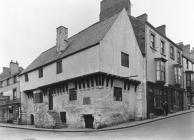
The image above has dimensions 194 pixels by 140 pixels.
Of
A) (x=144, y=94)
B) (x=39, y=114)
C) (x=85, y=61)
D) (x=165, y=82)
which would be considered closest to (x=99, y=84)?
(x=85, y=61)

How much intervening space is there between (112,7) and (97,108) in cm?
1368

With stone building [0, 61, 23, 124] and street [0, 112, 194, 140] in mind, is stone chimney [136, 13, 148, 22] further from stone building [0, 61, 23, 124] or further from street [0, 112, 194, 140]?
stone building [0, 61, 23, 124]

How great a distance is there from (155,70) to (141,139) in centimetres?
1432

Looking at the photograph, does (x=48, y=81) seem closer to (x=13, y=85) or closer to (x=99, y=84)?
(x=99, y=84)

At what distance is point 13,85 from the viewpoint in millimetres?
36500

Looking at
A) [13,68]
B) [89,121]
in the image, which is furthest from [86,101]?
[13,68]

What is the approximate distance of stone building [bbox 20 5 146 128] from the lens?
685 inches

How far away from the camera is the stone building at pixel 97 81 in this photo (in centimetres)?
1739

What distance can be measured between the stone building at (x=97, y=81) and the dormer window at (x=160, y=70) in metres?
2.70

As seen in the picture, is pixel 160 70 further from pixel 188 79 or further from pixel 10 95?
pixel 10 95

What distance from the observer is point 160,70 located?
79.6 feet

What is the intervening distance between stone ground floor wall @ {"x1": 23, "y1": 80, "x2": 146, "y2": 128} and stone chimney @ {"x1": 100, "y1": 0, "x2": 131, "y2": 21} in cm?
924

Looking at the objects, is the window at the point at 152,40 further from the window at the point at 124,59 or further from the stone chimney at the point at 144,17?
the window at the point at 124,59

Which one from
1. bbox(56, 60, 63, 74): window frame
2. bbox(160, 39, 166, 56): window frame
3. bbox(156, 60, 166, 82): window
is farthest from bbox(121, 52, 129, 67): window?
bbox(160, 39, 166, 56): window frame
